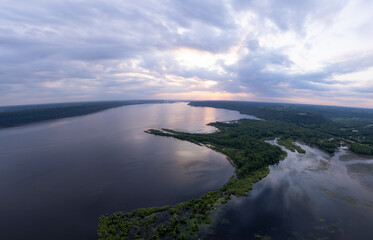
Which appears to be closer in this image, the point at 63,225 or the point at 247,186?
the point at 63,225

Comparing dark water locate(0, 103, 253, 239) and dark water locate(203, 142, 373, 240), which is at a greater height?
dark water locate(0, 103, 253, 239)

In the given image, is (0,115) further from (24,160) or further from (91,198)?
(91,198)

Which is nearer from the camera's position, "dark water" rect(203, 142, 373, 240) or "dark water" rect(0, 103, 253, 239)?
"dark water" rect(203, 142, 373, 240)

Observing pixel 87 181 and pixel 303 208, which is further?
pixel 87 181

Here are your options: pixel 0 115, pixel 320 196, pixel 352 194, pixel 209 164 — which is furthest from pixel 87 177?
pixel 0 115

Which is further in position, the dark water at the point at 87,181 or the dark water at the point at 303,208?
the dark water at the point at 87,181
